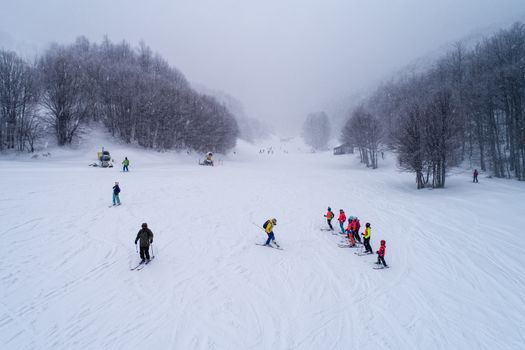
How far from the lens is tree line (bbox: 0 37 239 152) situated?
116 ft

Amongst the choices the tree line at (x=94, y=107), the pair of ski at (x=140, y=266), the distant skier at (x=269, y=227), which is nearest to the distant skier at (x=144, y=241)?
the pair of ski at (x=140, y=266)

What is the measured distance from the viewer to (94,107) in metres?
46.7

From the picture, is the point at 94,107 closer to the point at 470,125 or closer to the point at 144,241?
the point at 144,241

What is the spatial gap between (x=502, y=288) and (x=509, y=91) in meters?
37.4

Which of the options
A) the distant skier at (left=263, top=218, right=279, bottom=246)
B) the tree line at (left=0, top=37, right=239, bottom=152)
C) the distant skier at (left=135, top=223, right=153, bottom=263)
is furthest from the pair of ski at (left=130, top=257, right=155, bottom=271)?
the tree line at (left=0, top=37, right=239, bottom=152)

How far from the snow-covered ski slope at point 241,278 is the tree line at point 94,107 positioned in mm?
24134

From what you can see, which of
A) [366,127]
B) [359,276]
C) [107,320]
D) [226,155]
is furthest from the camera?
[226,155]

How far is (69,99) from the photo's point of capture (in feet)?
130

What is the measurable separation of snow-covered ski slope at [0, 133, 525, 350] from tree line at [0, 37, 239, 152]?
2413cm

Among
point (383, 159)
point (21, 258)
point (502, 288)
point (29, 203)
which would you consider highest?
point (383, 159)

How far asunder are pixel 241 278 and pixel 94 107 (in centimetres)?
5241

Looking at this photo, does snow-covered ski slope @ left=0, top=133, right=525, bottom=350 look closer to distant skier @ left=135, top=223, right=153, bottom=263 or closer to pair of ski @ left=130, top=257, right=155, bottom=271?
pair of ski @ left=130, top=257, right=155, bottom=271

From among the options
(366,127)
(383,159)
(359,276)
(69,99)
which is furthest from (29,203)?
(383,159)

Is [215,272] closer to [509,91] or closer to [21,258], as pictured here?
[21,258]
